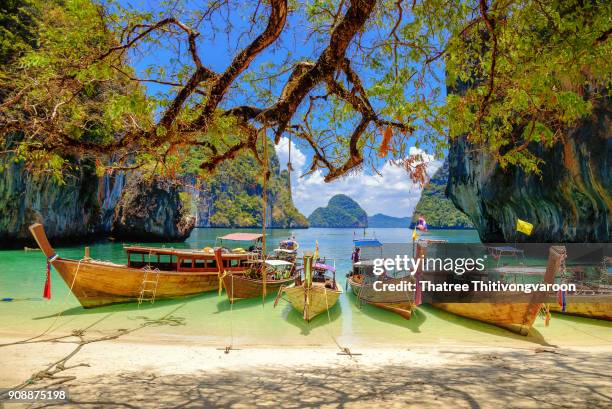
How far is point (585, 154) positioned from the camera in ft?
58.9

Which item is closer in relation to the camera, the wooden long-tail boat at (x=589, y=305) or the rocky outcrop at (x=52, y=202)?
the wooden long-tail boat at (x=589, y=305)

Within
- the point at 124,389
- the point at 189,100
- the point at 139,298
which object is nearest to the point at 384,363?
the point at 124,389

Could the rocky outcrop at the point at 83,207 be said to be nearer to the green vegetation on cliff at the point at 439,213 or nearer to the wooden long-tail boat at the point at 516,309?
the wooden long-tail boat at the point at 516,309

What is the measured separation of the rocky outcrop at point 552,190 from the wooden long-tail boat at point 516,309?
4.20 m

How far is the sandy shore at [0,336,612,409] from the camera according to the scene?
4.07 metres

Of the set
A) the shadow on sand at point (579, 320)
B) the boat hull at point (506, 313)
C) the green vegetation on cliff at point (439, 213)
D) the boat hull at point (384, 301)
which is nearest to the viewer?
the boat hull at point (506, 313)

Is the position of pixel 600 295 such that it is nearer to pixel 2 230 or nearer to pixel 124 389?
pixel 124 389

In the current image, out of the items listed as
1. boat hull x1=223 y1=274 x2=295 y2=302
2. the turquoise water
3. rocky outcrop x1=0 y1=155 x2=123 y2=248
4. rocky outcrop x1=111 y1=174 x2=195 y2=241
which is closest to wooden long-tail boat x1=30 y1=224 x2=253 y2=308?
the turquoise water

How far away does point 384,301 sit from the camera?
1140 cm

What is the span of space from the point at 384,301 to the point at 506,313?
3.39 m

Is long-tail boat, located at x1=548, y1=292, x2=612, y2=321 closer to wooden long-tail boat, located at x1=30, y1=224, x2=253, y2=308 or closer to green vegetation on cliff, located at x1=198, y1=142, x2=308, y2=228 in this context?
wooden long-tail boat, located at x1=30, y1=224, x2=253, y2=308

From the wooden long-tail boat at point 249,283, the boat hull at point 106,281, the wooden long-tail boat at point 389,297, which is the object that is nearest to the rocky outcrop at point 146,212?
the boat hull at point 106,281

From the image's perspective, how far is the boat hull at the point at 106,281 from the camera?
429 inches

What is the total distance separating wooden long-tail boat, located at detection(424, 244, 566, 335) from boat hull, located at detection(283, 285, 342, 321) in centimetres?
310
